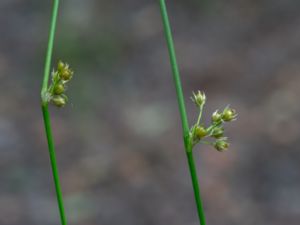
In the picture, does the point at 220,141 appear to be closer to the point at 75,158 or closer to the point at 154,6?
the point at 75,158

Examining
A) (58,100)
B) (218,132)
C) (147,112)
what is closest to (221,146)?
(218,132)

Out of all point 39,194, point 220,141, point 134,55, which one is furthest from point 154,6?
point 220,141

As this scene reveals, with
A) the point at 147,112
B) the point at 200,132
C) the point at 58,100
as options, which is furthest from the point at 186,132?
the point at 147,112

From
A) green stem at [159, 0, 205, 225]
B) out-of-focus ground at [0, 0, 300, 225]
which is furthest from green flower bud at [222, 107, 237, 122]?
out-of-focus ground at [0, 0, 300, 225]

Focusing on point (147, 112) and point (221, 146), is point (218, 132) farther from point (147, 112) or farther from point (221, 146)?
point (147, 112)

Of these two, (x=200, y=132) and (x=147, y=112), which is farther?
(x=147, y=112)

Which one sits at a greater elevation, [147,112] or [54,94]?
[54,94]
